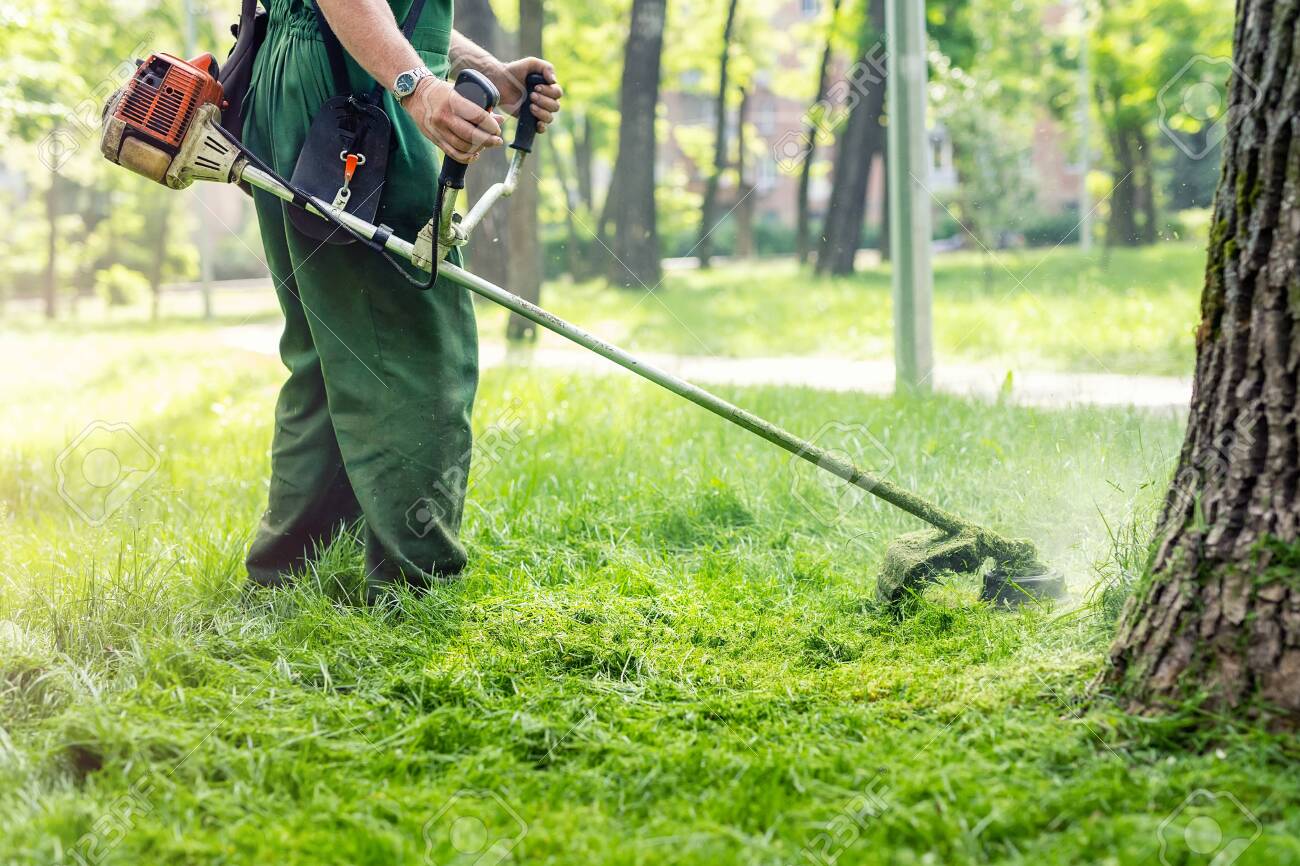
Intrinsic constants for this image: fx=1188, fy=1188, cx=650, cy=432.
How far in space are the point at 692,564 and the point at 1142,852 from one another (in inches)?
79.0

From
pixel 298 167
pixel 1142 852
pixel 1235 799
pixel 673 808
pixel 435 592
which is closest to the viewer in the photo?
pixel 1142 852

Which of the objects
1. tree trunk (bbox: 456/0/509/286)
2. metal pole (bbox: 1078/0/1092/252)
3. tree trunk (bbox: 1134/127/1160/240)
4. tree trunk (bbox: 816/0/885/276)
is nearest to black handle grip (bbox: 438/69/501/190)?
tree trunk (bbox: 456/0/509/286)

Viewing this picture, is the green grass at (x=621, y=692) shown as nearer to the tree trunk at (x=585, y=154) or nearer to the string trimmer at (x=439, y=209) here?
the string trimmer at (x=439, y=209)

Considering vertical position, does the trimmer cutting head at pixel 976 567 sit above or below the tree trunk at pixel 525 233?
below

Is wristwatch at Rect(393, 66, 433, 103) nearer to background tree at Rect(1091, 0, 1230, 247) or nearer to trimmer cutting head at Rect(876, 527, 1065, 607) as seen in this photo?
trimmer cutting head at Rect(876, 527, 1065, 607)

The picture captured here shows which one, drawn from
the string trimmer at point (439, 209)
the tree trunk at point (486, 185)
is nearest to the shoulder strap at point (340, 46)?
the string trimmer at point (439, 209)

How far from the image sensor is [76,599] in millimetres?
3068

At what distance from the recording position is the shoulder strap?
9.71ft

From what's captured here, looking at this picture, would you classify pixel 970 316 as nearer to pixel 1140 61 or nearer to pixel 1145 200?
pixel 1140 61

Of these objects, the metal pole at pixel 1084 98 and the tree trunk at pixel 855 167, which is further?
the metal pole at pixel 1084 98

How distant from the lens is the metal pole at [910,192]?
610cm

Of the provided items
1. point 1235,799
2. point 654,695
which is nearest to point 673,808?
point 654,695

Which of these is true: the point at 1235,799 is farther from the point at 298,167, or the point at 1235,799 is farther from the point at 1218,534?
the point at 298,167

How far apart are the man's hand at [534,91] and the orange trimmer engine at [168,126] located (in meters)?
0.74
